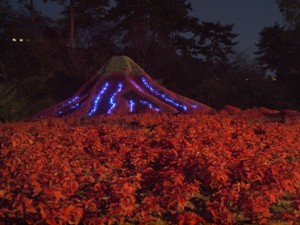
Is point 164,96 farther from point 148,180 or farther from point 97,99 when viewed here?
point 148,180

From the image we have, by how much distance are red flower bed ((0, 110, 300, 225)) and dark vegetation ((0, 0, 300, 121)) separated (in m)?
18.1

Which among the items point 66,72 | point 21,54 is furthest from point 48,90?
point 21,54

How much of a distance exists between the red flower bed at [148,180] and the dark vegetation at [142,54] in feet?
59.5

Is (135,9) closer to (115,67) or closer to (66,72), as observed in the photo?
(66,72)

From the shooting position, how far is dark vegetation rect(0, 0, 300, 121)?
28.6 metres

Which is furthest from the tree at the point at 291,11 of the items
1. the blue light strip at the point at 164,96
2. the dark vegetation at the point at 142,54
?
the blue light strip at the point at 164,96

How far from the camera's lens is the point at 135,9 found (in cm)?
3303

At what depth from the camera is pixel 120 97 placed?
20.3m

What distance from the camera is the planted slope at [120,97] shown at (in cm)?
1950

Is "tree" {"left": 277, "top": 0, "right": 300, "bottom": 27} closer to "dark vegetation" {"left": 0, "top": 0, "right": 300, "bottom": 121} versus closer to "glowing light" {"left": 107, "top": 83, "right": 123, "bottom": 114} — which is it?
"dark vegetation" {"left": 0, "top": 0, "right": 300, "bottom": 121}

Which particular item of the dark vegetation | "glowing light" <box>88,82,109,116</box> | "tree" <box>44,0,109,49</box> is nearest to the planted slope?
"glowing light" <box>88,82,109,116</box>

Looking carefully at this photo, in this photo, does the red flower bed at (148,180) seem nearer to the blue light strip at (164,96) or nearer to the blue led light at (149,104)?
the blue led light at (149,104)

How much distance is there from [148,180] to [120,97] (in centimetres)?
1415

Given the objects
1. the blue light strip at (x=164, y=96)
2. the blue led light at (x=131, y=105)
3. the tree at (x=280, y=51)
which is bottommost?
the blue led light at (x=131, y=105)
